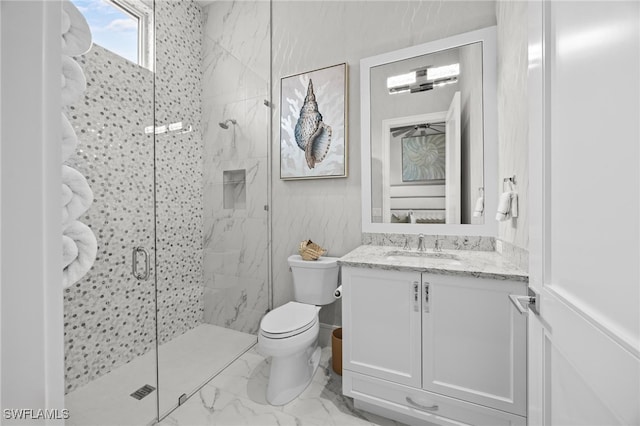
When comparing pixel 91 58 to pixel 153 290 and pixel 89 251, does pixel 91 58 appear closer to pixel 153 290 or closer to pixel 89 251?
pixel 153 290

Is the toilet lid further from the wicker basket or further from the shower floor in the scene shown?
the shower floor

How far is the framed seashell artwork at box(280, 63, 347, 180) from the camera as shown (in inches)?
82.4

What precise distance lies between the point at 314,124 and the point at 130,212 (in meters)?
1.41

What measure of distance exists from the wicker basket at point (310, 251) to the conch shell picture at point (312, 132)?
603mm

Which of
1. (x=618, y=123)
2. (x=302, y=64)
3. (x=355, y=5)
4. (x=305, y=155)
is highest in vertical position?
(x=355, y=5)

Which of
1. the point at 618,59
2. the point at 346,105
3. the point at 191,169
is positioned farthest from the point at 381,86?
the point at 618,59

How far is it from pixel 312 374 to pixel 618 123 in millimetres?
1853

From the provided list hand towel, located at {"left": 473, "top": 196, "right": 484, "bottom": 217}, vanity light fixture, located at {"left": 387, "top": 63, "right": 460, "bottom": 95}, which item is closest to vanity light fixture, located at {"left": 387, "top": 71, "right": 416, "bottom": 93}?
vanity light fixture, located at {"left": 387, "top": 63, "right": 460, "bottom": 95}

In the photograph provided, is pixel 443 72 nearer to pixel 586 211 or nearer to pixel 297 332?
pixel 586 211

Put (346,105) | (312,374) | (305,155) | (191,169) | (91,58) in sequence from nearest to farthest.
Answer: (91,58), (312,374), (191,169), (346,105), (305,155)

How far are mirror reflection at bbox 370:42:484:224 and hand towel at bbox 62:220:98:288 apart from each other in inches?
71.1

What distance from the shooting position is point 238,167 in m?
A: 2.14

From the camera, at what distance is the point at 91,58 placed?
157 cm

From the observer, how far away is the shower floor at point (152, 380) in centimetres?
138
